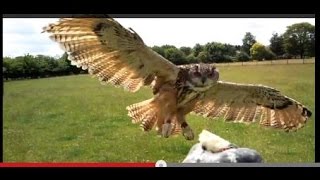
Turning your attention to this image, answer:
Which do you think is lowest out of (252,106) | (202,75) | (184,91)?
(252,106)

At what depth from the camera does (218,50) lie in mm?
4305

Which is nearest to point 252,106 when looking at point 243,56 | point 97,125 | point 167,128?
point 243,56

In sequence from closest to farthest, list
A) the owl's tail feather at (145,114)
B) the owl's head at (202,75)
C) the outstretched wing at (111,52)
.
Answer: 1. the outstretched wing at (111,52)
2. the owl's head at (202,75)
3. the owl's tail feather at (145,114)

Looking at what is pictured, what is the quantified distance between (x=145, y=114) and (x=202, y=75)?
426 mm

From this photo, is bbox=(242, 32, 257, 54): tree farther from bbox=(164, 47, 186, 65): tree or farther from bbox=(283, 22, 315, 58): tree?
bbox=(164, 47, 186, 65): tree

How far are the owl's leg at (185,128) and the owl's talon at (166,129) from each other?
0.23 feet

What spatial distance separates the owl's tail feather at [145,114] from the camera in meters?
4.28

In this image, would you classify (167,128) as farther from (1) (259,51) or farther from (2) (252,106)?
(1) (259,51)

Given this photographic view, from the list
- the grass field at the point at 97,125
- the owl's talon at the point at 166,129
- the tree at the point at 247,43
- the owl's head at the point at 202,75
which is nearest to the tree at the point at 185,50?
the owl's head at the point at 202,75

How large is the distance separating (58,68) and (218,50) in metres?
0.97

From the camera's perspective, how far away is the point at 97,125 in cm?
429

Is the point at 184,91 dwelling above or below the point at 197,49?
below

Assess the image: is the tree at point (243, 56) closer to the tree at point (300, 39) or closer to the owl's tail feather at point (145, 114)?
the tree at point (300, 39)

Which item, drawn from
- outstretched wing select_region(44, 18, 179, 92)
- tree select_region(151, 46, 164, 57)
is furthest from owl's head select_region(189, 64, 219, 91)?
tree select_region(151, 46, 164, 57)
